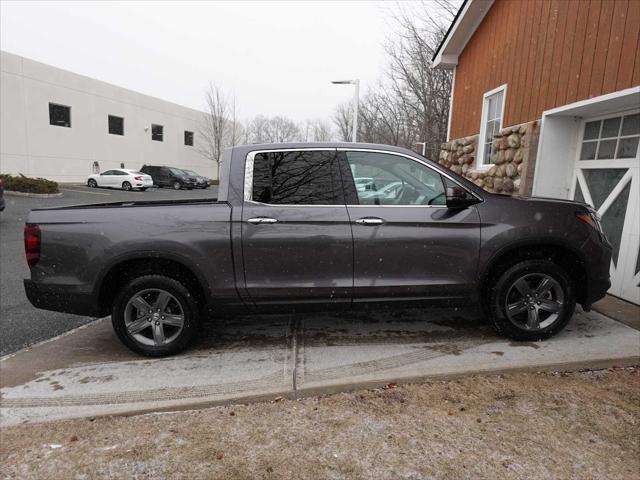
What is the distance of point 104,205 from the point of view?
12.8ft

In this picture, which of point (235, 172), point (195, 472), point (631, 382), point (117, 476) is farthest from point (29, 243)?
point (631, 382)

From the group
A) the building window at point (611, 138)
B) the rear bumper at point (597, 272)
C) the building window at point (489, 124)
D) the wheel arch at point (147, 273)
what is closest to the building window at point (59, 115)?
the building window at point (489, 124)

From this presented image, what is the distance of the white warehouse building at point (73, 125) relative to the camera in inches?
920

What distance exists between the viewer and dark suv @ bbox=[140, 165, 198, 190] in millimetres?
30094

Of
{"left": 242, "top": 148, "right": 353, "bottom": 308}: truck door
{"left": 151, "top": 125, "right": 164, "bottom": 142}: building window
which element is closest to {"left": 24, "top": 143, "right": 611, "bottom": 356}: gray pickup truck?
{"left": 242, "top": 148, "right": 353, "bottom": 308}: truck door

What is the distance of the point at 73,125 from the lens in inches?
1068

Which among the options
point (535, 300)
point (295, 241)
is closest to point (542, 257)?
point (535, 300)

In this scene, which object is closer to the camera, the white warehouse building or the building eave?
the building eave

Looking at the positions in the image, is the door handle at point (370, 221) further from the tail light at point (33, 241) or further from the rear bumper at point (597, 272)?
the tail light at point (33, 241)

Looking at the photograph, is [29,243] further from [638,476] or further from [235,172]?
[638,476]

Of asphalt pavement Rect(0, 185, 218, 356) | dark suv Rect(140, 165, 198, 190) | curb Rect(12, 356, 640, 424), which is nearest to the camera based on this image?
curb Rect(12, 356, 640, 424)

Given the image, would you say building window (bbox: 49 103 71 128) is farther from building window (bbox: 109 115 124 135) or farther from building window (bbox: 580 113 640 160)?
building window (bbox: 580 113 640 160)

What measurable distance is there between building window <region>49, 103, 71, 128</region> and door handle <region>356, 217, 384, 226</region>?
28.4 m

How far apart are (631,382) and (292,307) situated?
8.67ft
